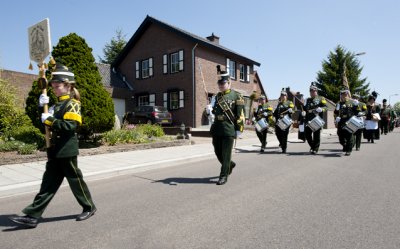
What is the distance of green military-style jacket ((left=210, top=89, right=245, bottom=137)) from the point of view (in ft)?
20.4

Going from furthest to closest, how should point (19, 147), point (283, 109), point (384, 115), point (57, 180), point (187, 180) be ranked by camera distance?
1. point (384, 115)
2. point (283, 109)
3. point (19, 147)
4. point (187, 180)
5. point (57, 180)

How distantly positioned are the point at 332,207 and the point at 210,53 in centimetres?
2177

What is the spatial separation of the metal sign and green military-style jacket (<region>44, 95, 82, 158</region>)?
135 cm

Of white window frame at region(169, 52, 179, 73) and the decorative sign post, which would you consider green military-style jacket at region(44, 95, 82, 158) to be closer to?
the decorative sign post

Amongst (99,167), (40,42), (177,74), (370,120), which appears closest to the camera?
(40,42)

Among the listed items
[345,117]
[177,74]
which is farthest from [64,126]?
[177,74]

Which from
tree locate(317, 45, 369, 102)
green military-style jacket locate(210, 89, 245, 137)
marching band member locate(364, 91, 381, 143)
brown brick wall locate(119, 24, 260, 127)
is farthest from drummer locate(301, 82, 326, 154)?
tree locate(317, 45, 369, 102)

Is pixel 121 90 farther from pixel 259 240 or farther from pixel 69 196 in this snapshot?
pixel 259 240

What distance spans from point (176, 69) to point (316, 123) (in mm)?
16828

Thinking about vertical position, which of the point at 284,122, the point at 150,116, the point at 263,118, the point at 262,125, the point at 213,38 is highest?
the point at 213,38

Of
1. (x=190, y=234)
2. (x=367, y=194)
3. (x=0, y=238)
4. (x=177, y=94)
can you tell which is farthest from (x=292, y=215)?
(x=177, y=94)

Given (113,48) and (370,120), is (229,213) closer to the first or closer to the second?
(370,120)

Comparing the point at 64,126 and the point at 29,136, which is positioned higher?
the point at 64,126

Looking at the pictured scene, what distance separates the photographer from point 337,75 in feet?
156
